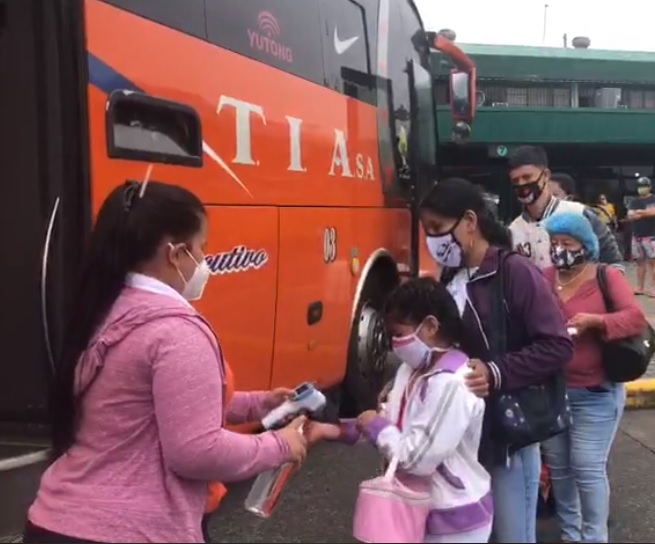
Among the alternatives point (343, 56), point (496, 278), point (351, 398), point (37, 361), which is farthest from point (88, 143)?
point (351, 398)

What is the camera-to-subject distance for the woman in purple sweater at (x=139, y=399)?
191cm

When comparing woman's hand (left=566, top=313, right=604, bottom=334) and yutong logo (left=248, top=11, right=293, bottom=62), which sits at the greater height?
yutong logo (left=248, top=11, right=293, bottom=62)

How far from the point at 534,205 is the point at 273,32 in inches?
66.7

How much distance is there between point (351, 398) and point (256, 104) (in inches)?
100

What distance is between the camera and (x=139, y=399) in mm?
1938

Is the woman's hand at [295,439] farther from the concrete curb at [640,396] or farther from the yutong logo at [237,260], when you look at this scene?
the concrete curb at [640,396]

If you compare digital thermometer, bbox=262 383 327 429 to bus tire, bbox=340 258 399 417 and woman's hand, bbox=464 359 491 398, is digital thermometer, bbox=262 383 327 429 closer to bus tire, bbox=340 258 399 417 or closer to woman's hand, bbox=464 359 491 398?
woman's hand, bbox=464 359 491 398

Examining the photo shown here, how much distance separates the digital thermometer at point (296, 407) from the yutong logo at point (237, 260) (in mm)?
1555

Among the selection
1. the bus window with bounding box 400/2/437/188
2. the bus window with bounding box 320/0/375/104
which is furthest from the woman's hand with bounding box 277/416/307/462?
the bus window with bounding box 400/2/437/188

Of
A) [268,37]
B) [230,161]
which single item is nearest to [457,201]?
[230,161]

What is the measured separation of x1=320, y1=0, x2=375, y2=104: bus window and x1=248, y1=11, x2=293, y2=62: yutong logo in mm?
668

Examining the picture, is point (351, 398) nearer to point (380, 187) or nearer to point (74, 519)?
point (380, 187)

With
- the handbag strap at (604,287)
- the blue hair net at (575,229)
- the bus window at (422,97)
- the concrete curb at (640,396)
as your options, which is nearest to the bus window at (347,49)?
the bus window at (422,97)

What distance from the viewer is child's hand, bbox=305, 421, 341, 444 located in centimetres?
227
